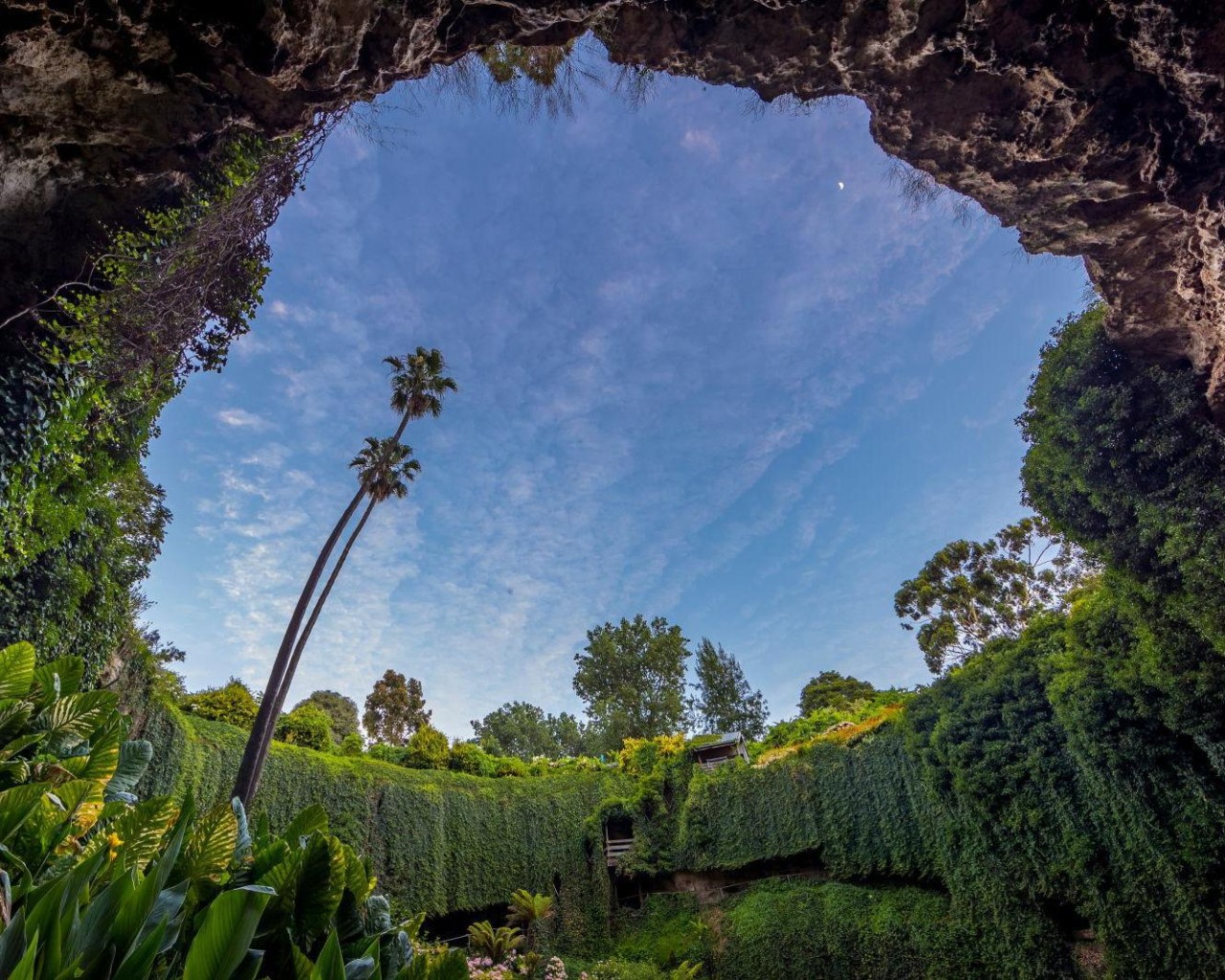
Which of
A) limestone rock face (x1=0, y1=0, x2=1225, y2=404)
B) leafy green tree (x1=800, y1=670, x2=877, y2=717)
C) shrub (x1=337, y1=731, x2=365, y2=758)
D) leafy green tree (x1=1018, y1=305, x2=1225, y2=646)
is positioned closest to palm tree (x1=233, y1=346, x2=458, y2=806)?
shrub (x1=337, y1=731, x2=365, y2=758)

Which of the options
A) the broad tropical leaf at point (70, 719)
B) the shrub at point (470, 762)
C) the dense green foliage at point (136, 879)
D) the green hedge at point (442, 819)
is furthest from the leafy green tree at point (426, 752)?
the broad tropical leaf at point (70, 719)

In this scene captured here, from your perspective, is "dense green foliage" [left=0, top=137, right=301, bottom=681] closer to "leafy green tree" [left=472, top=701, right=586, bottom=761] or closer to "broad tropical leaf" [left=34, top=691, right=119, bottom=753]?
"broad tropical leaf" [left=34, top=691, right=119, bottom=753]

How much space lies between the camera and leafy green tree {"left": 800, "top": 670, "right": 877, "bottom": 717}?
1125 inches

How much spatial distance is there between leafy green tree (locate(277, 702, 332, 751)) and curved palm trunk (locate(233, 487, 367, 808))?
3.88m

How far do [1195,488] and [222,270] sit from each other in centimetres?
1144

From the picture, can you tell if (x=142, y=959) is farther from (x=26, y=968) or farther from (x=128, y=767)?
(x=128, y=767)

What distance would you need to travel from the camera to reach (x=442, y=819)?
674 inches

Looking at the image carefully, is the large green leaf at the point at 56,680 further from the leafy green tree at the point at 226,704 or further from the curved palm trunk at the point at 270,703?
the leafy green tree at the point at 226,704

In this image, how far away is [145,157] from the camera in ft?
19.0

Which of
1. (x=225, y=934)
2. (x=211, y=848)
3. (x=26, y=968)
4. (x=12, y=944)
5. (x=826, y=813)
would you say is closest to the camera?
(x=26, y=968)

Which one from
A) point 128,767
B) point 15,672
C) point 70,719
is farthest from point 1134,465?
point 15,672

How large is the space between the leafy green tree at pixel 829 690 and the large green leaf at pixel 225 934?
3009 cm

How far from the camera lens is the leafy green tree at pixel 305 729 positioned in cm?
1648

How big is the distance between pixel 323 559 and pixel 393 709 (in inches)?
786
